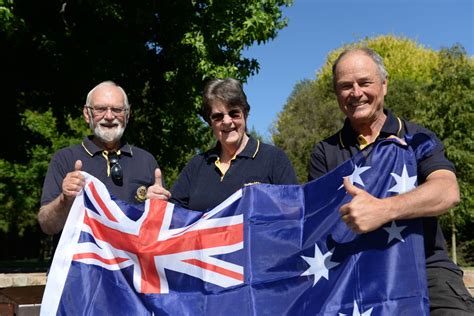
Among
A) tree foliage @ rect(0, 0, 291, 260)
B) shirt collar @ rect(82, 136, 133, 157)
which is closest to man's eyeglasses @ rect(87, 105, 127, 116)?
shirt collar @ rect(82, 136, 133, 157)

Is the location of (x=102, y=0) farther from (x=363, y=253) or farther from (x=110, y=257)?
(x=363, y=253)

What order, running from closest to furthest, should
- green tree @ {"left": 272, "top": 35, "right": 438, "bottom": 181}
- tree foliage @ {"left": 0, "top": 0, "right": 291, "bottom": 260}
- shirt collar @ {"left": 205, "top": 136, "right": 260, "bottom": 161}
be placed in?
1. shirt collar @ {"left": 205, "top": 136, "right": 260, "bottom": 161}
2. tree foliage @ {"left": 0, "top": 0, "right": 291, "bottom": 260}
3. green tree @ {"left": 272, "top": 35, "right": 438, "bottom": 181}

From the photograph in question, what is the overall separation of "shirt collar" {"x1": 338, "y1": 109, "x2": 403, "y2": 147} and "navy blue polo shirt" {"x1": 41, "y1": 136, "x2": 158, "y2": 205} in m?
1.57

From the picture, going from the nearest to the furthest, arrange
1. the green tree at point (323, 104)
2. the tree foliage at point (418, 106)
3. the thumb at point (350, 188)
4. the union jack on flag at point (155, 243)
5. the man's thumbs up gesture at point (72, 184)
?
1. the thumb at point (350, 188)
2. the union jack on flag at point (155, 243)
3. the man's thumbs up gesture at point (72, 184)
4. the tree foliage at point (418, 106)
5. the green tree at point (323, 104)

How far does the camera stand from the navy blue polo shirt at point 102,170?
4.44 m

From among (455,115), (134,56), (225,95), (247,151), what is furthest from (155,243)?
(455,115)

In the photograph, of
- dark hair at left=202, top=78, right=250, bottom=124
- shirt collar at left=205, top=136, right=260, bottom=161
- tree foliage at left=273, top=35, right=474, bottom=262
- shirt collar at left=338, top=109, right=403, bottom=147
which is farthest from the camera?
tree foliage at left=273, top=35, right=474, bottom=262

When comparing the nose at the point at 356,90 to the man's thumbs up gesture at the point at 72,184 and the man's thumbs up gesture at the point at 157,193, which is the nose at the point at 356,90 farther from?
the man's thumbs up gesture at the point at 72,184

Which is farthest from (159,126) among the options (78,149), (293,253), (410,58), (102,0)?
(410,58)

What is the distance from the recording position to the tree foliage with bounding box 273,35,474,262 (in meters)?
20.4

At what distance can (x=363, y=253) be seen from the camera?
3.55 meters

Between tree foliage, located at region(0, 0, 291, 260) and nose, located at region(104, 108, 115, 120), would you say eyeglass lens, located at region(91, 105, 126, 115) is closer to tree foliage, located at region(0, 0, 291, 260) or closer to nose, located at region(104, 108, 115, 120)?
nose, located at region(104, 108, 115, 120)

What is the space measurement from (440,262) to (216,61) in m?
10.5

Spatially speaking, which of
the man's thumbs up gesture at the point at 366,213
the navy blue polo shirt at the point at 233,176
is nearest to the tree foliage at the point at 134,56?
the navy blue polo shirt at the point at 233,176
